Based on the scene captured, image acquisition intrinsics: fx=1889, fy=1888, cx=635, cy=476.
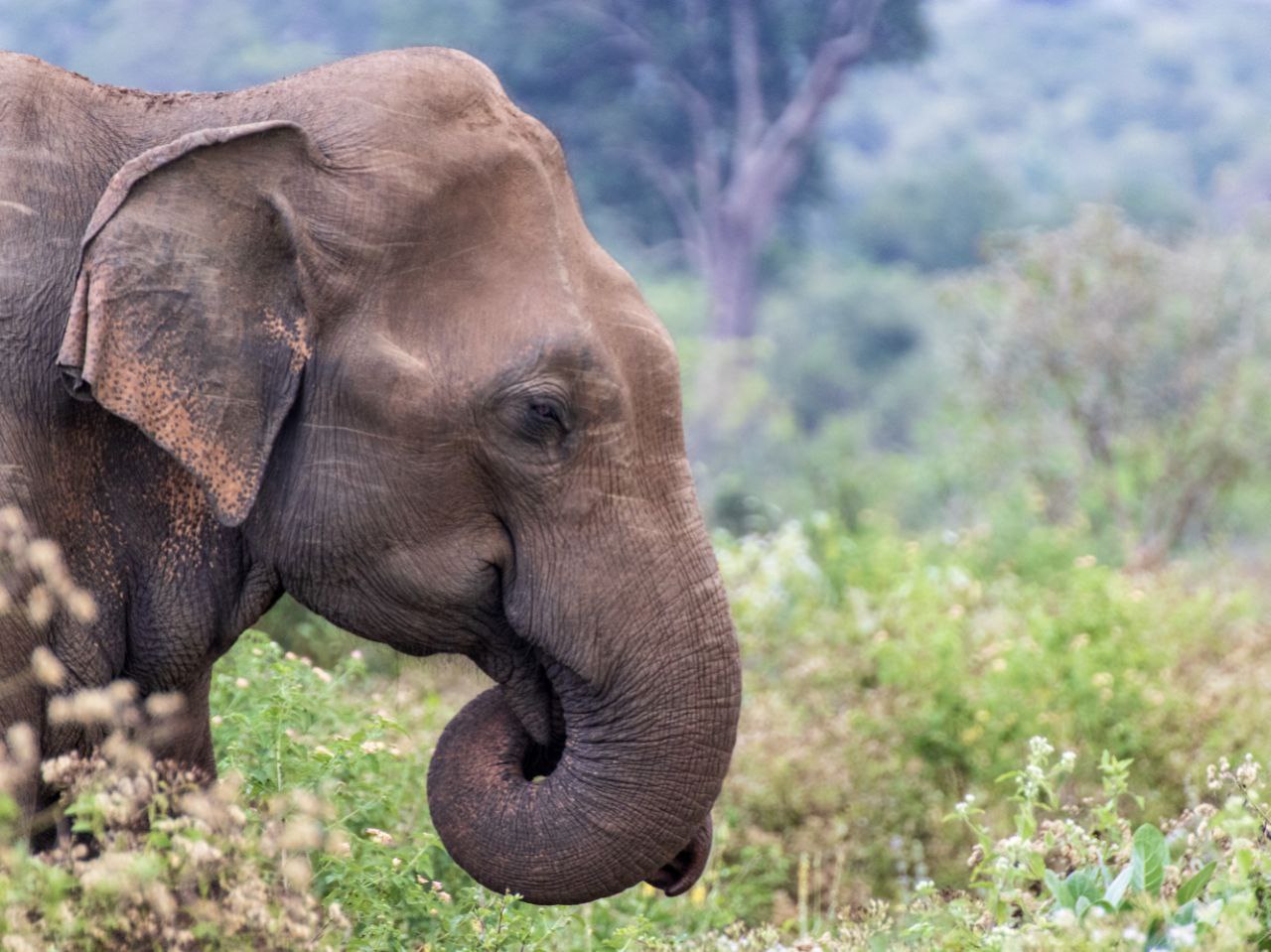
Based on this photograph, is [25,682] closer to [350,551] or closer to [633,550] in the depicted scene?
[350,551]

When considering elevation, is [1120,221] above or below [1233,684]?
below

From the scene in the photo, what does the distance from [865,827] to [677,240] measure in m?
26.1

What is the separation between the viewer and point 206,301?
11.4ft

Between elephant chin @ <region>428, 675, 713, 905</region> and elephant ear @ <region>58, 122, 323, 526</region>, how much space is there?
72cm

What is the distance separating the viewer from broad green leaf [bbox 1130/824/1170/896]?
11.5ft

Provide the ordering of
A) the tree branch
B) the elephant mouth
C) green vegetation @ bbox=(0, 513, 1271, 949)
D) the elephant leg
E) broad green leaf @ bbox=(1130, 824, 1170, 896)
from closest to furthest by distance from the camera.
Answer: green vegetation @ bbox=(0, 513, 1271, 949)
broad green leaf @ bbox=(1130, 824, 1170, 896)
the elephant mouth
the elephant leg
the tree branch

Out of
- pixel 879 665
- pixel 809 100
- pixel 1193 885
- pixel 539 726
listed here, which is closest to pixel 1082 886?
pixel 1193 885

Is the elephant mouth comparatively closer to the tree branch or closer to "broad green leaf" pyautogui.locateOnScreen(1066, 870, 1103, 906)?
"broad green leaf" pyautogui.locateOnScreen(1066, 870, 1103, 906)

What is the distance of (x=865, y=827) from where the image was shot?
6715mm

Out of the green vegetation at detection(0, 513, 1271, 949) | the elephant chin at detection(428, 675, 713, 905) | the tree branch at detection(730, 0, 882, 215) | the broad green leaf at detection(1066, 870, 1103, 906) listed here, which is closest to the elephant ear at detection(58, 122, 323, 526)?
the green vegetation at detection(0, 513, 1271, 949)

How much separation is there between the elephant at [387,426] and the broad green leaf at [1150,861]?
791mm

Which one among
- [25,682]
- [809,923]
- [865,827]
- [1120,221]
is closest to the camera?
[25,682]

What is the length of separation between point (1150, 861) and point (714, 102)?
95.9ft

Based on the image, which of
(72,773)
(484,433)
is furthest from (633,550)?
(72,773)
